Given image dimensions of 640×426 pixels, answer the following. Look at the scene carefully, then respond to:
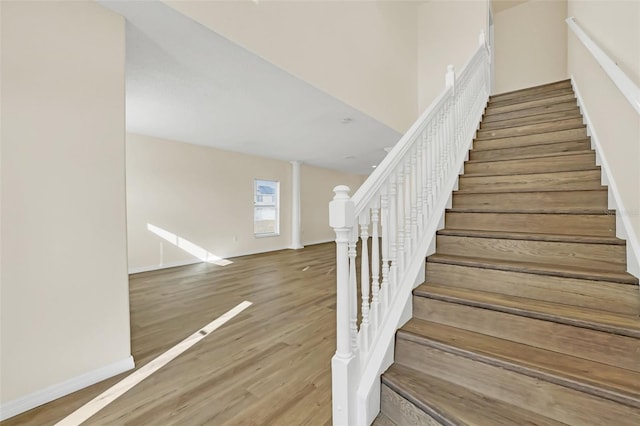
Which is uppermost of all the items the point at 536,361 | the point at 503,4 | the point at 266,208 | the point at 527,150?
the point at 503,4

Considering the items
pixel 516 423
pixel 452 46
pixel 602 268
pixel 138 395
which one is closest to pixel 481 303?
pixel 516 423

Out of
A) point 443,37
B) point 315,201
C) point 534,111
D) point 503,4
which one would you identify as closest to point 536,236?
point 534,111

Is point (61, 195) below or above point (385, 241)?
above

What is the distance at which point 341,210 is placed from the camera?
1.10 meters

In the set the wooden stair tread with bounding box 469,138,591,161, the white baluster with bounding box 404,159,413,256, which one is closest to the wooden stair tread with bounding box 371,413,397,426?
the white baluster with bounding box 404,159,413,256

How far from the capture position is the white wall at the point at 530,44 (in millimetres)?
4859

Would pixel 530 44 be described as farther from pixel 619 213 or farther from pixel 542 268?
pixel 542 268

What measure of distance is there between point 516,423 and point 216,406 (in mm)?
1400

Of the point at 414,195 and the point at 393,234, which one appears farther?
the point at 414,195

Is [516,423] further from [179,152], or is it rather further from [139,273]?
[179,152]

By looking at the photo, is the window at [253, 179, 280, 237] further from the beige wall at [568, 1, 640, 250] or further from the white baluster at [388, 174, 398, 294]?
the beige wall at [568, 1, 640, 250]

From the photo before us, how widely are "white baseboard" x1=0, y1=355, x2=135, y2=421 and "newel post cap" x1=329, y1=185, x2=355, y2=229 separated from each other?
1806mm

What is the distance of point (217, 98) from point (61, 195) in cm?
195

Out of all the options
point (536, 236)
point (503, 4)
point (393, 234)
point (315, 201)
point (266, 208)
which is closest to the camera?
point (393, 234)
